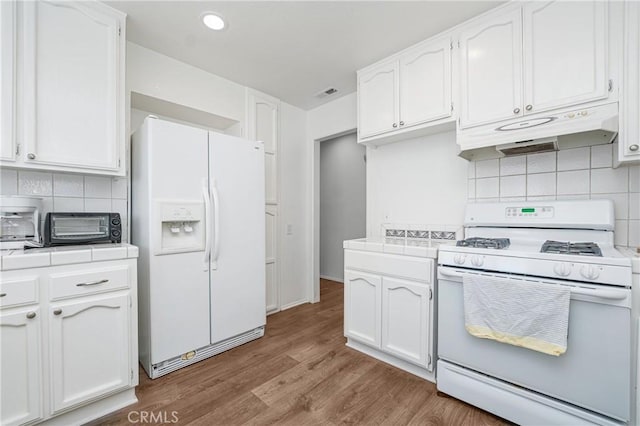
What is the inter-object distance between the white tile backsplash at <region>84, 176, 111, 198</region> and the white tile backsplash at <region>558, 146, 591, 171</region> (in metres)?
3.21

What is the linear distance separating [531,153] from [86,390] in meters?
3.08

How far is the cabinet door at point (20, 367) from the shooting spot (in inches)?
49.9

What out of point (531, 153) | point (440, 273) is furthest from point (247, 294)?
point (531, 153)

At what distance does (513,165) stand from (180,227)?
2.48m

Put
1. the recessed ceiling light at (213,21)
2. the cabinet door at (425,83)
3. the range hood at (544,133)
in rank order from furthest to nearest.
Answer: the cabinet door at (425,83), the recessed ceiling light at (213,21), the range hood at (544,133)

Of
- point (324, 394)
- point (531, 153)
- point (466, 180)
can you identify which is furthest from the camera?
point (466, 180)

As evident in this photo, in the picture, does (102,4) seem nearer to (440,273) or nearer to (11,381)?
(11,381)

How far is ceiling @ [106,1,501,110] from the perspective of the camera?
1.79 metres

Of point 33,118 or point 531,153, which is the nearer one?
point 33,118

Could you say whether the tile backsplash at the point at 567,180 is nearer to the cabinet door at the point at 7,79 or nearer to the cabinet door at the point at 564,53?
the cabinet door at the point at 564,53

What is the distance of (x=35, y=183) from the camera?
5.97ft

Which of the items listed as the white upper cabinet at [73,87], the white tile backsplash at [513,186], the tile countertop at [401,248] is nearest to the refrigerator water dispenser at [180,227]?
the white upper cabinet at [73,87]

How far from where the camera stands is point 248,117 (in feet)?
9.63

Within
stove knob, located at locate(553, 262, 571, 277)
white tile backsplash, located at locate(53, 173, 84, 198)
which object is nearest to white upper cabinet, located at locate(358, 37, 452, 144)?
stove knob, located at locate(553, 262, 571, 277)
